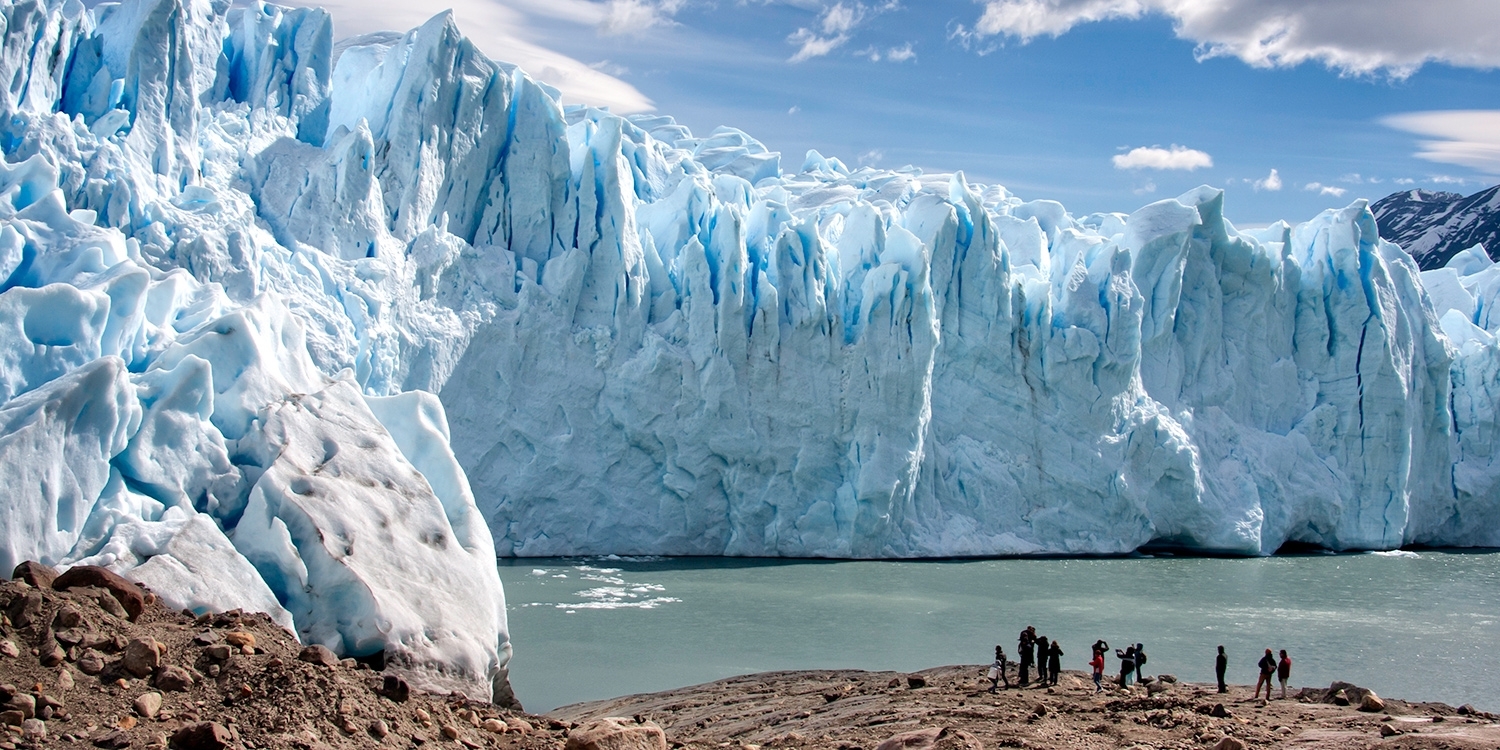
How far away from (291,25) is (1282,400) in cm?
1782

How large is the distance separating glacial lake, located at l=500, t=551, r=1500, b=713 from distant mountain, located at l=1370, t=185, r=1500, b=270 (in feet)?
108

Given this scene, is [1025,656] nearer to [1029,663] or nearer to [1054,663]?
[1029,663]

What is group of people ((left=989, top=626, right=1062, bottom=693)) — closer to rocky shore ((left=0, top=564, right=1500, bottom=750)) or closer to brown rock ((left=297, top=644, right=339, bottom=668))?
rocky shore ((left=0, top=564, right=1500, bottom=750))

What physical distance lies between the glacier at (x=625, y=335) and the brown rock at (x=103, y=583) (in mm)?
1344

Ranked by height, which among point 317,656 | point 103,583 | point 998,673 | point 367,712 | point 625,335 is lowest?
point 998,673

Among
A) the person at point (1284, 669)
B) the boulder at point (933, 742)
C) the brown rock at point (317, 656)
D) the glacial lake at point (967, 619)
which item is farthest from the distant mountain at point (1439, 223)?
the brown rock at point (317, 656)

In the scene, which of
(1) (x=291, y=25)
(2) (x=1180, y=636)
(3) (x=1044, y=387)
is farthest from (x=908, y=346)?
(1) (x=291, y=25)

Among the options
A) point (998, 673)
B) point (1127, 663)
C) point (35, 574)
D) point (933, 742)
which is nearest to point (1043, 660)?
point (998, 673)

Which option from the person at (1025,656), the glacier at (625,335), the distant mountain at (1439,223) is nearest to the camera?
the glacier at (625,335)

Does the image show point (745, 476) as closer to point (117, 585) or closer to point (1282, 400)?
point (1282, 400)

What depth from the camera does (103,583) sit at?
15.5ft

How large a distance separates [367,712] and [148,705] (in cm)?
77

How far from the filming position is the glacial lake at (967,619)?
9.59 meters

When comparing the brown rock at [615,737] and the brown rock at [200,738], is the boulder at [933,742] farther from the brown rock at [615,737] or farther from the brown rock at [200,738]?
the brown rock at [200,738]
